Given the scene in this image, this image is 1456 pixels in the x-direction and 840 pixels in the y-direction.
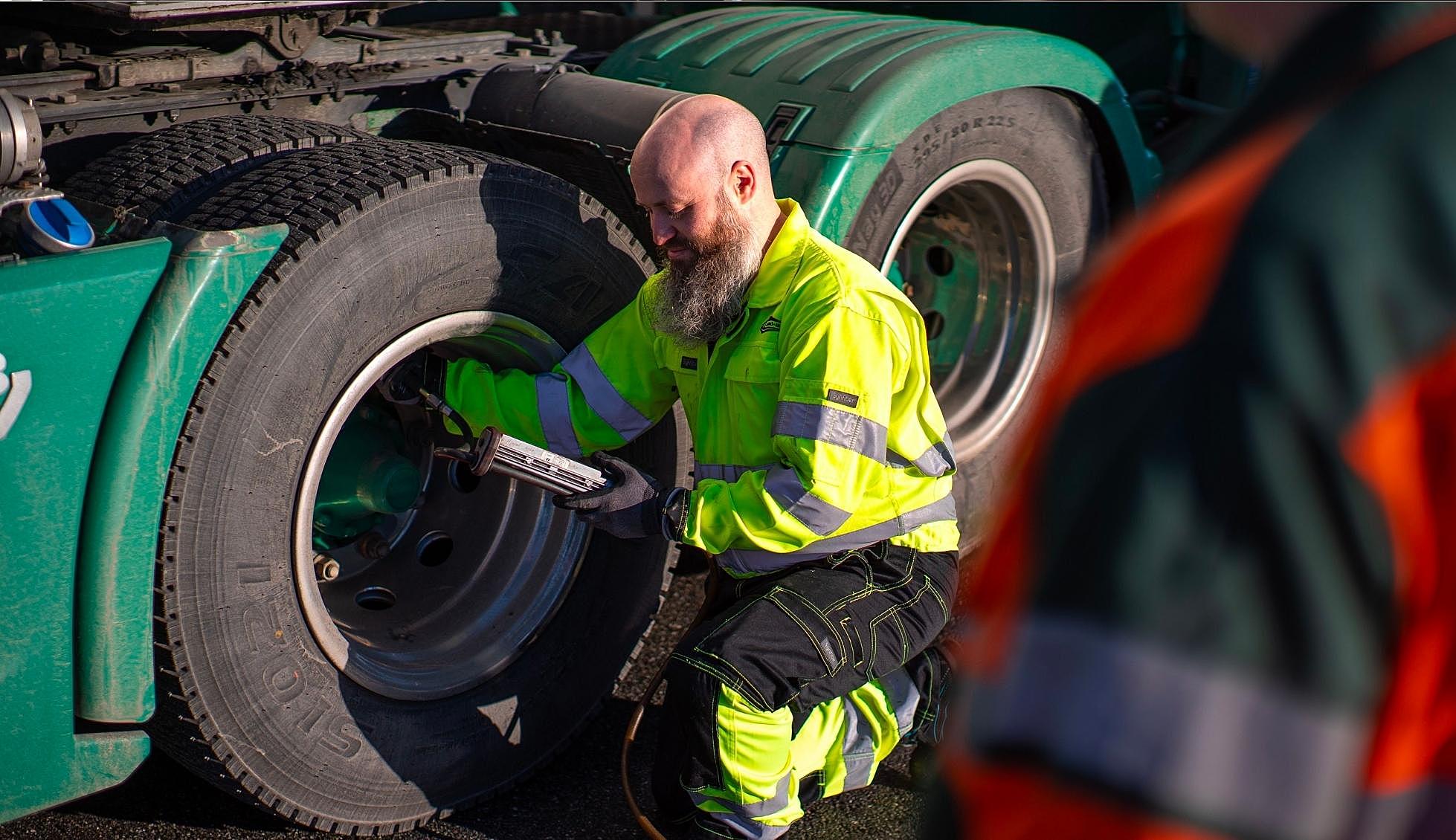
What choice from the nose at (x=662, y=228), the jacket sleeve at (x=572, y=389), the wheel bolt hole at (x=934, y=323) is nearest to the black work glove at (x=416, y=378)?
the jacket sleeve at (x=572, y=389)

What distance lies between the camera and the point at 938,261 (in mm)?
4020

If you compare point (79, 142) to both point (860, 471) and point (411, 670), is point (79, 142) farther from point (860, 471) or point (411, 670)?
point (860, 471)

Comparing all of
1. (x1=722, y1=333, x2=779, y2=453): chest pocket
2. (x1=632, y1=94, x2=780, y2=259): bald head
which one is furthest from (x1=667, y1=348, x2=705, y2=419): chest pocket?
(x1=632, y1=94, x2=780, y2=259): bald head

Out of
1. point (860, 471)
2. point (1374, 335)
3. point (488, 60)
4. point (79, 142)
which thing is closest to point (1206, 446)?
point (1374, 335)

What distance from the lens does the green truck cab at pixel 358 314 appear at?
2191mm

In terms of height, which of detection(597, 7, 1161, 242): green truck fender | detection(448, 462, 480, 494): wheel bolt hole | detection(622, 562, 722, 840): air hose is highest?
detection(597, 7, 1161, 242): green truck fender

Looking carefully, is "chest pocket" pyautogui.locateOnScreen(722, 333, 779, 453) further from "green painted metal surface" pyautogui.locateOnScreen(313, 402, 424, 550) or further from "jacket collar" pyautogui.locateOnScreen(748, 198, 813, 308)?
"green painted metal surface" pyautogui.locateOnScreen(313, 402, 424, 550)

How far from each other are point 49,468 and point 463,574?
108cm

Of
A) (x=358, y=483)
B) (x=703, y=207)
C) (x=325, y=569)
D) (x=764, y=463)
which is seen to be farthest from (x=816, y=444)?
(x=325, y=569)

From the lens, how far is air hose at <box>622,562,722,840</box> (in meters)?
2.75

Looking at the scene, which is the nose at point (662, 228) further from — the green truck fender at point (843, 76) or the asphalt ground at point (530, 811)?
the asphalt ground at point (530, 811)

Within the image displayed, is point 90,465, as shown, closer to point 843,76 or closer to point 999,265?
point 843,76

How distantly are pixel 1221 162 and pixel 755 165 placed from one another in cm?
211

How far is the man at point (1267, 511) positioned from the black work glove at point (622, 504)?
2.01 m
